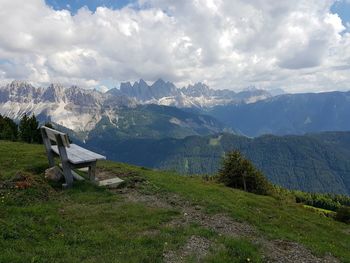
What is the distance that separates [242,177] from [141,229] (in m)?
26.2

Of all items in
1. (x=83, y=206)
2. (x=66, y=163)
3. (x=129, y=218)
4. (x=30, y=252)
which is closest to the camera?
(x=30, y=252)

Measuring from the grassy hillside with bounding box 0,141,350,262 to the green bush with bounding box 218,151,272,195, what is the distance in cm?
1570

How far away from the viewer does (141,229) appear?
14.9 metres

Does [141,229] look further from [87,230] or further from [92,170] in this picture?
[92,170]

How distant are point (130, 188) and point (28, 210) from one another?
8703 millimetres

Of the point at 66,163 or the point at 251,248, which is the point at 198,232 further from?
the point at 66,163

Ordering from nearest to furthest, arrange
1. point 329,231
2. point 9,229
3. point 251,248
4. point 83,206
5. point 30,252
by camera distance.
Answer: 1. point 30,252
2. point 9,229
3. point 251,248
4. point 83,206
5. point 329,231

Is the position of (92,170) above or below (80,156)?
below

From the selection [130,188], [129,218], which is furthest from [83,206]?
[130,188]

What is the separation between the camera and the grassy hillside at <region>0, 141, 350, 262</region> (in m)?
12.1

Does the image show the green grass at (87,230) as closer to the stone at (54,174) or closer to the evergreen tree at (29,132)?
the stone at (54,174)

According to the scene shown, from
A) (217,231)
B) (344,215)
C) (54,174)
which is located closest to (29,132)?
(54,174)

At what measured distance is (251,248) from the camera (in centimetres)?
1368

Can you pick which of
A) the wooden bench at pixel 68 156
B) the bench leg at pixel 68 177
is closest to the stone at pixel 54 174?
the wooden bench at pixel 68 156
